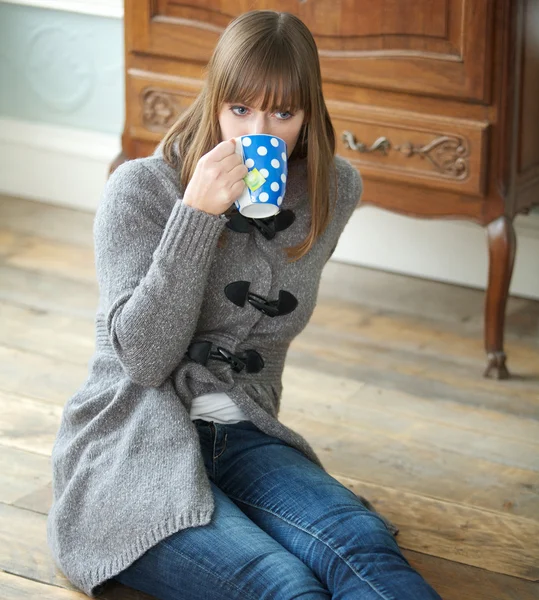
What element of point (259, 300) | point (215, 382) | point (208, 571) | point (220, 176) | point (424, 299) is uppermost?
point (220, 176)

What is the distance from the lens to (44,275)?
2.87 m

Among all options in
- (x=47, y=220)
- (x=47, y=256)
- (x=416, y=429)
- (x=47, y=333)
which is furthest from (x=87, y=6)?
(x=416, y=429)

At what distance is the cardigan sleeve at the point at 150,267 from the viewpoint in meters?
1.42

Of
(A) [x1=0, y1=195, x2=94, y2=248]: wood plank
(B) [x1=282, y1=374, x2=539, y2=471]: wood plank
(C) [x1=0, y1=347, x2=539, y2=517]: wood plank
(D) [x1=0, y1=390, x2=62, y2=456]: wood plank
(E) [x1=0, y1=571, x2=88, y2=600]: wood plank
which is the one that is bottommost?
(A) [x1=0, y1=195, x2=94, y2=248]: wood plank

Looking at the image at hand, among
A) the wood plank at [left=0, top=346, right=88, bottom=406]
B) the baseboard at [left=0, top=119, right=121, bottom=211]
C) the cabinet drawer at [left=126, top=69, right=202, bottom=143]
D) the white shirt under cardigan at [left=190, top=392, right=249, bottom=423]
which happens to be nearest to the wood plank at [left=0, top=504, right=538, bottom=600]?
the white shirt under cardigan at [left=190, top=392, right=249, bottom=423]

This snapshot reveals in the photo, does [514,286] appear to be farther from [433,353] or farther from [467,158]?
[467,158]

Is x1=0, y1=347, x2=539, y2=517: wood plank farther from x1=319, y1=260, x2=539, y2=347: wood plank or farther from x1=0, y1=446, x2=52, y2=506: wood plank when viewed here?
x1=319, y1=260, x2=539, y2=347: wood plank

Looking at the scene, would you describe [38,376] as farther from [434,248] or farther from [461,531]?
[434,248]

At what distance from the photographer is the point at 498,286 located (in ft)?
7.71

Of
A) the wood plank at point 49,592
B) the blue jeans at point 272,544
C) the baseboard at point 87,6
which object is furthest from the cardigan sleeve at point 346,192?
the baseboard at point 87,6

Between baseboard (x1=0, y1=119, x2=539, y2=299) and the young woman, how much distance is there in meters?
1.34

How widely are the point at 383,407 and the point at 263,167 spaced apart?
0.96m

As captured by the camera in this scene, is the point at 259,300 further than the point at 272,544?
Yes

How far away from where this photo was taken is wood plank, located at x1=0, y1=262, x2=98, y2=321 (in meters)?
2.67
